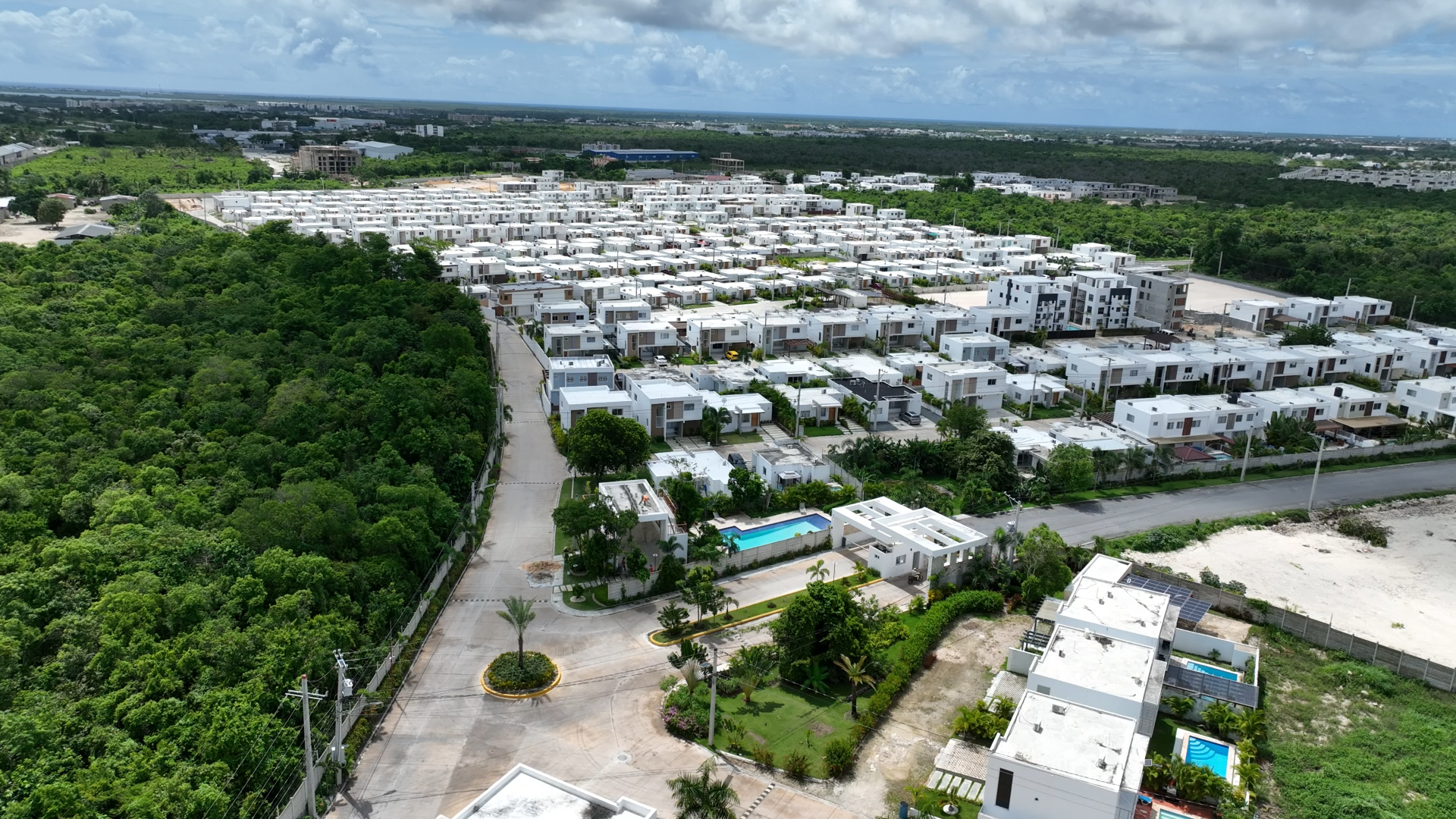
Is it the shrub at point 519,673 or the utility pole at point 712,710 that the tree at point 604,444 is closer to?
the shrub at point 519,673

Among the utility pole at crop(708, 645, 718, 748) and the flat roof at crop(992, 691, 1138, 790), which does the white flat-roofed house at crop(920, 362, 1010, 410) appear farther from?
the utility pole at crop(708, 645, 718, 748)

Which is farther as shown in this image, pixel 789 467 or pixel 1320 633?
pixel 789 467

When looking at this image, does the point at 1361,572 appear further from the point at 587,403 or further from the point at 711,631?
the point at 587,403

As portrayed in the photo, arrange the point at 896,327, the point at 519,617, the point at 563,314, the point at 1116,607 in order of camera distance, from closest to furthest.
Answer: the point at 519,617
the point at 1116,607
the point at 563,314
the point at 896,327

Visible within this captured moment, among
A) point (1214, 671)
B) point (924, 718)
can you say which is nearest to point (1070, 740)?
point (924, 718)

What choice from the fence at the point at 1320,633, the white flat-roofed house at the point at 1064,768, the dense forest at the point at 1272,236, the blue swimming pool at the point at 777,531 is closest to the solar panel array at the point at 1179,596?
the fence at the point at 1320,633

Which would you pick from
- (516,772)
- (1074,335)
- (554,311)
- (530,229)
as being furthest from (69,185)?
(516,772)

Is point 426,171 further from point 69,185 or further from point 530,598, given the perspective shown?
point 530,598
